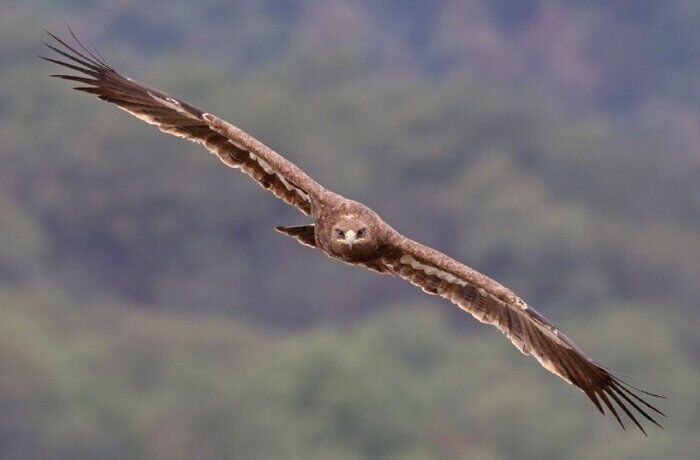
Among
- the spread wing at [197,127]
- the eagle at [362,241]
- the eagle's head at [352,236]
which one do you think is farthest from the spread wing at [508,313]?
the spread wing at [197,127]

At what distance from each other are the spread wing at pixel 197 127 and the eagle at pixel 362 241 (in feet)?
0.04

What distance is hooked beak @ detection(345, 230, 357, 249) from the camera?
18781 millimetres

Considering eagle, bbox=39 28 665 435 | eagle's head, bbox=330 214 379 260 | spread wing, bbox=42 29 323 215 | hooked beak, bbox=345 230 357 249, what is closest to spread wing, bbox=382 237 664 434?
eagle, bbox=39 28 665 435

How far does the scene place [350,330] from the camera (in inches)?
3103

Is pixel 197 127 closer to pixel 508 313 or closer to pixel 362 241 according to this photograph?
pixel 362 241

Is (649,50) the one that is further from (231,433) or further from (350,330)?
(231,433)

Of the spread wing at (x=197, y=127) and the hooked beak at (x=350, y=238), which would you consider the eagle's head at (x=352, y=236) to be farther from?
the spread wing at (x=197, y=127)

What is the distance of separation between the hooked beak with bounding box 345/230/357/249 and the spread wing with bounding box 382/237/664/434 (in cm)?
78

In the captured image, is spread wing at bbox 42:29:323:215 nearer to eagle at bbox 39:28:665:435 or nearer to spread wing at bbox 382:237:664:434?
eagle at bbox 39:28:665:435

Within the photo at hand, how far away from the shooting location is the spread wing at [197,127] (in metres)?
20.0

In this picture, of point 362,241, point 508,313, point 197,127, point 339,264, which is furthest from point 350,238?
point 339,264

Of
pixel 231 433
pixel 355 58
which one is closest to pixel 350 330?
pixel 231 433

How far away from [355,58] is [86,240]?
3135 centimetres

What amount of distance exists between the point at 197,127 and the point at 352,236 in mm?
2631
